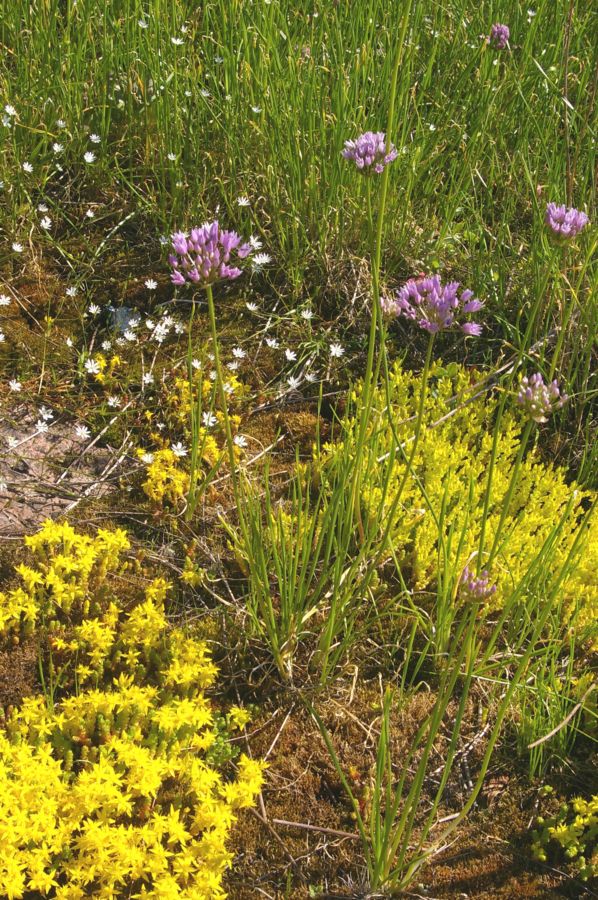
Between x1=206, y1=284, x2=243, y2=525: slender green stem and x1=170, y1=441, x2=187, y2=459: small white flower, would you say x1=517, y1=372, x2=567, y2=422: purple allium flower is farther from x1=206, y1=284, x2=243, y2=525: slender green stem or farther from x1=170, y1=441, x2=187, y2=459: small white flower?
x1=170, y1=441, x2=187, y2=459: small white flower

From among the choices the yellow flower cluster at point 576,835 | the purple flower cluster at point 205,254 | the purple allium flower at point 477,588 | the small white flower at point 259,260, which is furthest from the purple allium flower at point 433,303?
the small white flower at point 259,260

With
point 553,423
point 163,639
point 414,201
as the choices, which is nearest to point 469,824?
point 163,639

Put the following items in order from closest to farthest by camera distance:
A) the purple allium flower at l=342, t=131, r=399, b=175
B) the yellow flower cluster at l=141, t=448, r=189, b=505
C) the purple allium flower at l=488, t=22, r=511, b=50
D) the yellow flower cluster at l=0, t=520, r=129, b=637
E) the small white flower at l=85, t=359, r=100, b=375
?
the purple allium flower at l=342, t=131, r=399, b=175 → the yellow flower cluster at l=0, t=520, r=129, b=637 → the yellow flower cluster at l=141, t=448, r=189, b=505 → the purple allium flower at l=488, t=22, r=511, b=50 → the small white flower at l=85, t=359, r=100, b=375

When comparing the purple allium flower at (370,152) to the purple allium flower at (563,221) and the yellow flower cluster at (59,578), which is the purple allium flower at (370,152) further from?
the yellow flower cluster at (59,578)

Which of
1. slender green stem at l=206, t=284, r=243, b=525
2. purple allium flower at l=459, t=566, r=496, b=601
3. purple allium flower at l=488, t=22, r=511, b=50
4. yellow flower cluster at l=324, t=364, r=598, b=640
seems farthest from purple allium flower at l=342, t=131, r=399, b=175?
purple allium flower at l=488, t=22, r=511, b=50

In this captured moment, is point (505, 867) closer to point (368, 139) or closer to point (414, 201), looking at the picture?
point (368, 139)
